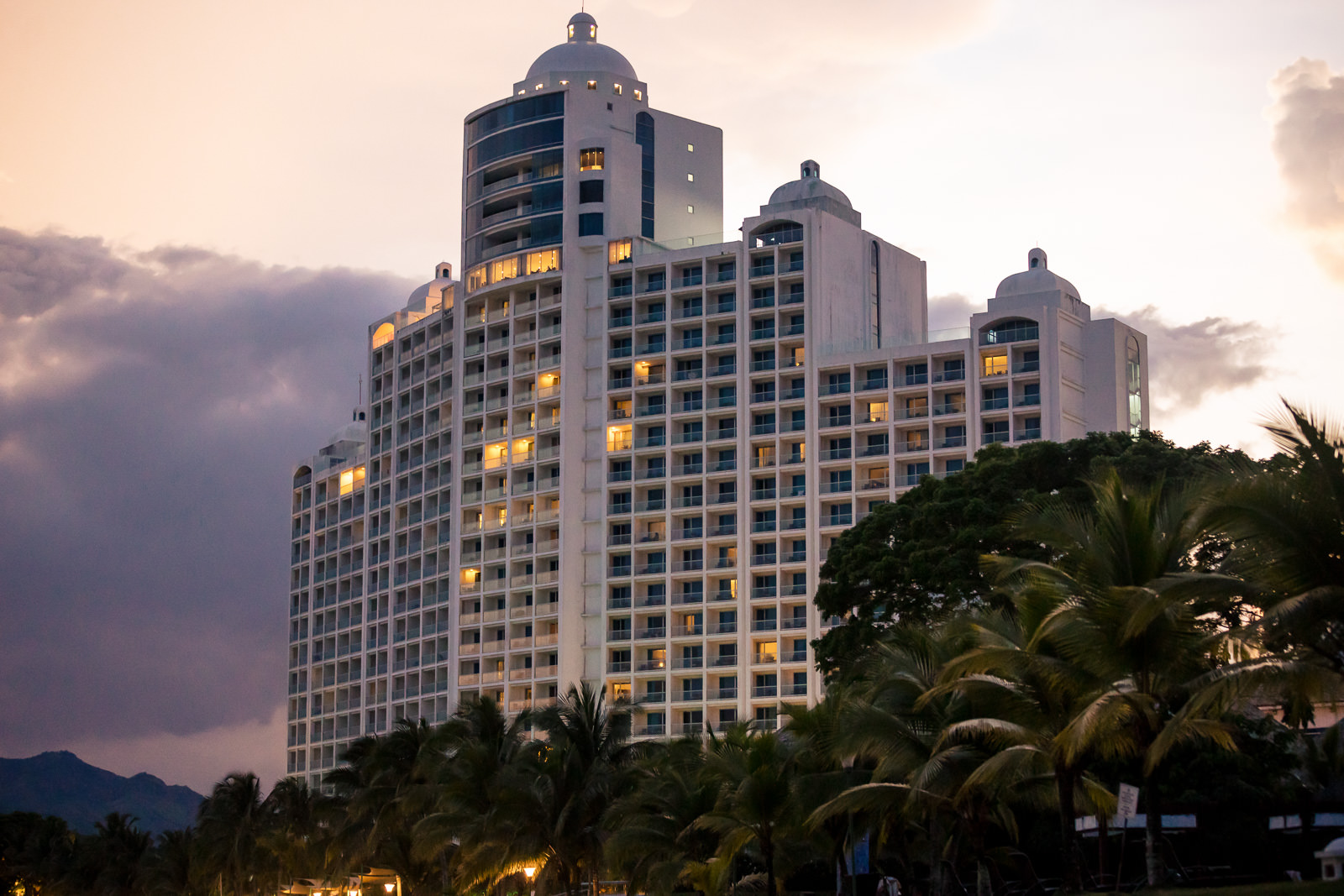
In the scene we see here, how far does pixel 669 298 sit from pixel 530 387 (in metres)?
13.0

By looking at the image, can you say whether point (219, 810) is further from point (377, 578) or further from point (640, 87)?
point (640, 87)

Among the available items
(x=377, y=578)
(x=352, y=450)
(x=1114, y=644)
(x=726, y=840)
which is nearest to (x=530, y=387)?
(x=377, y=578)

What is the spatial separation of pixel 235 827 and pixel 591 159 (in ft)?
176

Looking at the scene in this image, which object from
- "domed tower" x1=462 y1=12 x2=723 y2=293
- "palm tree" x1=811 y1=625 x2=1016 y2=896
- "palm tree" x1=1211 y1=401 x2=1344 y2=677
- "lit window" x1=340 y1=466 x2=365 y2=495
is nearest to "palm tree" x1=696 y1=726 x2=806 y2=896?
"palm tree" x1=811 y1=625 x2=1016 y2=896

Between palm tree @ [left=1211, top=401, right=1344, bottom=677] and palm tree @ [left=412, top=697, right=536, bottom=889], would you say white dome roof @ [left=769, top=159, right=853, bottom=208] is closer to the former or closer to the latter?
palm tree @ [left=412, top=697, right=536, bottom=889]

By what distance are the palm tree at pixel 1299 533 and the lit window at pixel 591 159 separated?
102 metres

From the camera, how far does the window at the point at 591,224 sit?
125812mm

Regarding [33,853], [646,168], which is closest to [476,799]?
[646,168]

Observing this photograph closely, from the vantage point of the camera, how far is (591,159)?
125938 millimetres

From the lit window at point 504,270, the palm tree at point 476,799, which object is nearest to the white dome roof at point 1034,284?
the lit window at point 504,270

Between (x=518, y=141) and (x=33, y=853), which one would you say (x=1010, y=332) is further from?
(x=33, y=853)

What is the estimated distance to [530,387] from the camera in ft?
419

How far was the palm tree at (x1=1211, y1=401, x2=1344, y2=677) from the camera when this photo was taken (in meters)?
25.5

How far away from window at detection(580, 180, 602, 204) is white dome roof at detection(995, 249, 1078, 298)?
29839 millimetres
